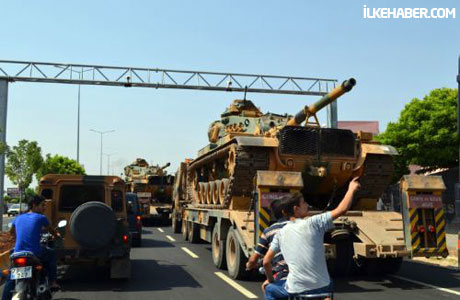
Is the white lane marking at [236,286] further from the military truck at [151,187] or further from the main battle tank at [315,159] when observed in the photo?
the military truck at [151,187]

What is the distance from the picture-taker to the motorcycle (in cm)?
602

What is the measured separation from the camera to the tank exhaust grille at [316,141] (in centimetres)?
996

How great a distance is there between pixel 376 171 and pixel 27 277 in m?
7.38

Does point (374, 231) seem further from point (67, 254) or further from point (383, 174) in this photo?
point (67, 254)

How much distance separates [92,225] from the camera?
782 cm

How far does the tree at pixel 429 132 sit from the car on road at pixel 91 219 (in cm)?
1979

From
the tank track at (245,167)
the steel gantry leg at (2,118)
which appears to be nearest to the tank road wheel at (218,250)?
the tank track at (245,167)

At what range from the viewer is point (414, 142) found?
25328mm

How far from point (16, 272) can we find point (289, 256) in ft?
13.1

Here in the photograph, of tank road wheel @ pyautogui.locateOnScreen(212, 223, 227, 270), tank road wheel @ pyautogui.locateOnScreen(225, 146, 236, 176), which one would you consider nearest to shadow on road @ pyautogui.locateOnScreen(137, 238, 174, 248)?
tank road wheel @ pyautogui.locateOnScreen(212, 223, 227, 270)

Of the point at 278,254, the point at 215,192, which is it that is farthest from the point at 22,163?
the point at 278,254

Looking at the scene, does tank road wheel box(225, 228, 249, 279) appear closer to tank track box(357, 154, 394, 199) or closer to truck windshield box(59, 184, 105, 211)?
truck windshield box(59, 184, 105, 211)

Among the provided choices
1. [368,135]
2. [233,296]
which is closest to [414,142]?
[368,135]

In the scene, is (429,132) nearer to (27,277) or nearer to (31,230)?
(31,230)
